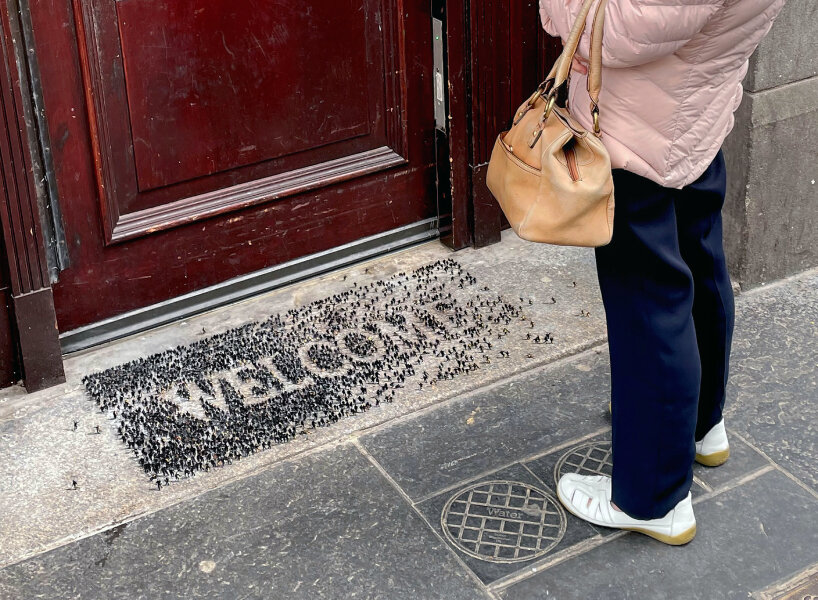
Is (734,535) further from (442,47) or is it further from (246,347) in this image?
(442,47)

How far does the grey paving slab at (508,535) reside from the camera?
2922 millimetres

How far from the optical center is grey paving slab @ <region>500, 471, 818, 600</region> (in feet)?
9.35

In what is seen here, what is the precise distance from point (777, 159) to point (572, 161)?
69.7 inches

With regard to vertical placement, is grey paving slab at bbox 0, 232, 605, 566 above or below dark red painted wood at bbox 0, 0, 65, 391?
below

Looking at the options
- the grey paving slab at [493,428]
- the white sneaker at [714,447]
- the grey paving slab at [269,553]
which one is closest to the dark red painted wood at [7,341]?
the grey paving slab at [269,553]

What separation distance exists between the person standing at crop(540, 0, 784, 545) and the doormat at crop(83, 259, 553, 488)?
2.73 ft

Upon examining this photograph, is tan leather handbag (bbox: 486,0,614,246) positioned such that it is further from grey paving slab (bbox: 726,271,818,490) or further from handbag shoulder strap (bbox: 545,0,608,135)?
grey paving slab (bbox: 726,271,818,490)

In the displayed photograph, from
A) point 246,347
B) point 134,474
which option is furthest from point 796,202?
point 134,474

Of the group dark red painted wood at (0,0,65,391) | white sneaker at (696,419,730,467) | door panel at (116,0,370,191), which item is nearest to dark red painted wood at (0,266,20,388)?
dark red painted wood at (0,0,65,391)

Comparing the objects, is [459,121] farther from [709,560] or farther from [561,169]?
[709,560]

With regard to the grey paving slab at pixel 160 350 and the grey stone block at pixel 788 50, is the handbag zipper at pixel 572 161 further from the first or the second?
the grey stone block at pixel 788 50

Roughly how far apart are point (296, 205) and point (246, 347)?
0.61 meters

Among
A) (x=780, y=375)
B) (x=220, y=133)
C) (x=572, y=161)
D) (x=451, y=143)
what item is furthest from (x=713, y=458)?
(x=220, y=133)

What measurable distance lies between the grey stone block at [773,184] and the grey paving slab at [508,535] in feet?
4.55
